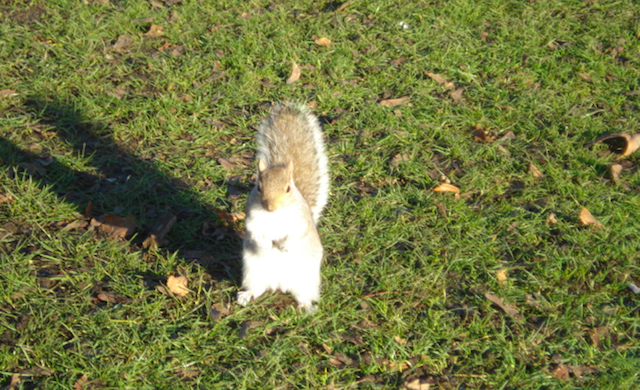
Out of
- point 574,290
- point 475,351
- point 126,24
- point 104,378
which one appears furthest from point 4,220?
point 574,290

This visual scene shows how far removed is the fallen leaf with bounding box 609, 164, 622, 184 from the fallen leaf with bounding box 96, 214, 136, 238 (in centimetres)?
266

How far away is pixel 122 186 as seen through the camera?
311cm

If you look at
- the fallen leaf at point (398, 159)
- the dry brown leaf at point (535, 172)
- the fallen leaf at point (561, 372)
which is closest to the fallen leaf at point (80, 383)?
the fallen leaf at point (561, 372)

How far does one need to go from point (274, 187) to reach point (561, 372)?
1.38 metres

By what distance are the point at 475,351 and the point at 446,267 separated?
476mm

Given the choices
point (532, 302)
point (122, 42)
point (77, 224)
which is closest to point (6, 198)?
point (77, 224)

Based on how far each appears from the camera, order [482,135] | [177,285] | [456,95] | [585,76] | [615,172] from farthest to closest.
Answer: [585,76], [456,95], [482,135], [615,172], [177,285]

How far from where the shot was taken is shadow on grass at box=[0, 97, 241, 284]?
282cm

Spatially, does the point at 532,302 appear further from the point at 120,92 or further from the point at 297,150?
the point at 120,92

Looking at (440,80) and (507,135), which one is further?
(440,80)

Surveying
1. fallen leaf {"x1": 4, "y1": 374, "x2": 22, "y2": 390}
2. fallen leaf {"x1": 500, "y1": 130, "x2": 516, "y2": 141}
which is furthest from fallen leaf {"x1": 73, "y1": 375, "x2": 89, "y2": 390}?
fallen leaf {"x1": 500, "y1": 130, "x2": 516, "y2": 141}

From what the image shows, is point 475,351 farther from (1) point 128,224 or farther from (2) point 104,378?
(1) point 128,224

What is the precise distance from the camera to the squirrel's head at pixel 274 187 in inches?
84.3

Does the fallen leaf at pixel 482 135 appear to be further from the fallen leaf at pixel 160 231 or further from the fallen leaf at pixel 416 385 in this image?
the fallen leaf at pixel 160 231
